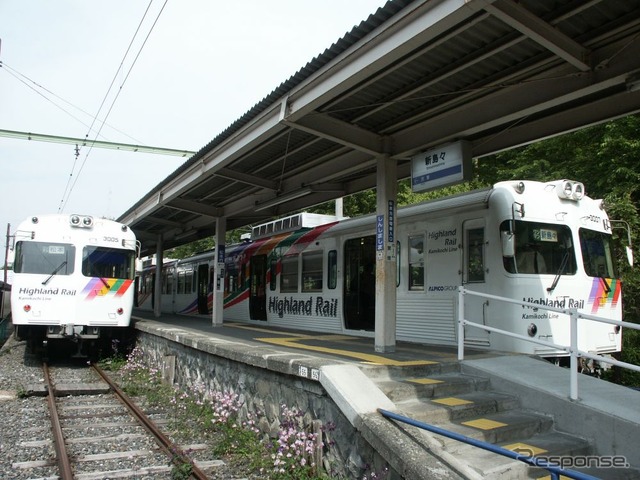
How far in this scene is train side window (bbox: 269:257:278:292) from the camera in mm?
14352

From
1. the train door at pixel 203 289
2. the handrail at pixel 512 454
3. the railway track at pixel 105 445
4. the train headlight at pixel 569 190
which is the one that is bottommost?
the railway track at pixel 105 445

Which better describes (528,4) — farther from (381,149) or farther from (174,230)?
(174,230)

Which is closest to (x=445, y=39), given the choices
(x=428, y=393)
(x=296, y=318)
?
(x=428, y=393)

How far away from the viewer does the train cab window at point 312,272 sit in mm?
12328

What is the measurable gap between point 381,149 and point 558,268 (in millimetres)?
3207

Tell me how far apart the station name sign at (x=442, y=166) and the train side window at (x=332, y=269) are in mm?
4026

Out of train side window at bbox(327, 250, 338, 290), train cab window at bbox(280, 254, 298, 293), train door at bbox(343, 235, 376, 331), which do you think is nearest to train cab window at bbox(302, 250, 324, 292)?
train side window at bbox(327, 250, 338, 290)

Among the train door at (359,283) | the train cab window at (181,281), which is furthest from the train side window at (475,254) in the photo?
the train cab window at (181,281)

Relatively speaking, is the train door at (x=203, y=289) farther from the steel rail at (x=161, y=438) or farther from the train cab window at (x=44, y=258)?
the steel rail at (x=161, y=438)

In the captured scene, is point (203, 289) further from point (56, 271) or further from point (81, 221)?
point (56, 271)

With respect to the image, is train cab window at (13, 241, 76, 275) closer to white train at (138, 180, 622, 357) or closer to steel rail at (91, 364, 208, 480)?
steel rail at (91, 364, 208, 480)

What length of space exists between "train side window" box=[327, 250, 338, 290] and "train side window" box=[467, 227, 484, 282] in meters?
3.81

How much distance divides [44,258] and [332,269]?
6.62 metres

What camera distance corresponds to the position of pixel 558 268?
7996 mm
